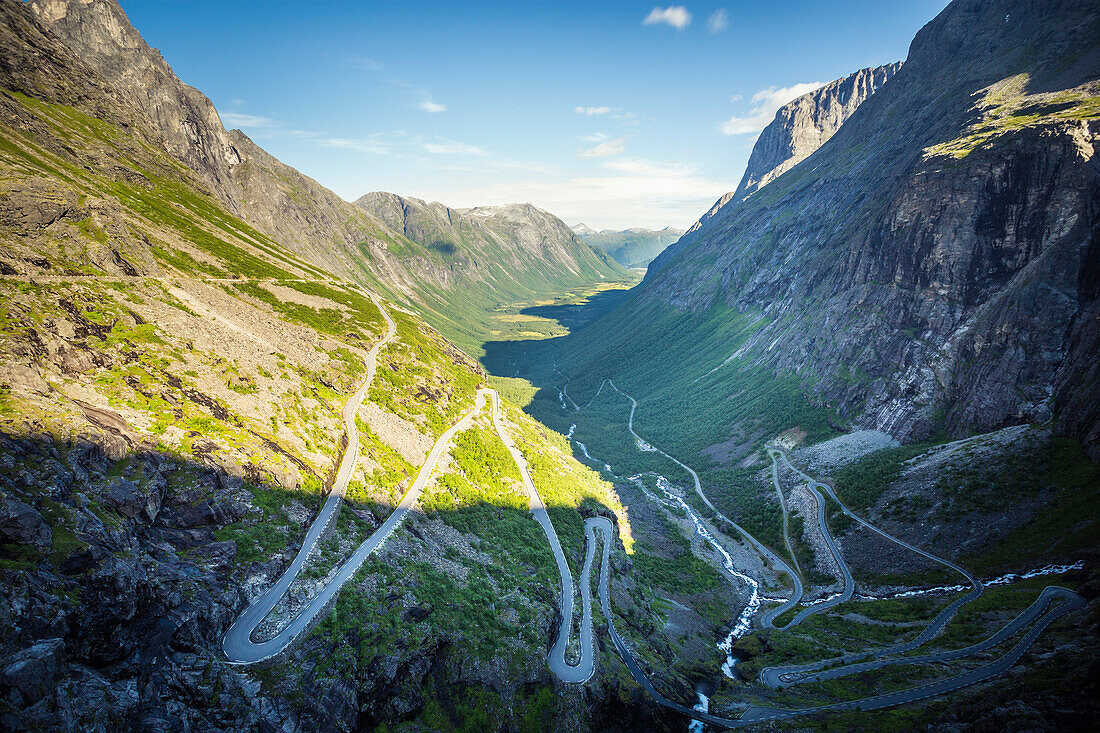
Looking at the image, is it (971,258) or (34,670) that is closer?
(34,670)

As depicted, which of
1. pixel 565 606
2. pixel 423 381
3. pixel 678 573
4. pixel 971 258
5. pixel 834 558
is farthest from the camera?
pixel 971 258

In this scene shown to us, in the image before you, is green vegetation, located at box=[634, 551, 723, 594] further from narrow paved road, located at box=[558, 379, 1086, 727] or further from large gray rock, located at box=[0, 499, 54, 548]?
large gray rock, located at box=[0, 499, 54, 548]

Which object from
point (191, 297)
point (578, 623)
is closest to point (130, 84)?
point (191, 297)

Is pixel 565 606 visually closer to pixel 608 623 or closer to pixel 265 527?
pixel 608 623

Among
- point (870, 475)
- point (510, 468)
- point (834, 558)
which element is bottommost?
point (834, 558)

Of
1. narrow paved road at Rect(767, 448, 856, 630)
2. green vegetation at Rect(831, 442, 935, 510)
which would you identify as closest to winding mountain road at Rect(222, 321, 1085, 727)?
narrow paved road at Rect(767, 448, 856, 630)

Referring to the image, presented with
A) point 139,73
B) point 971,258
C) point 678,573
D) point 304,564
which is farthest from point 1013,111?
point 139,73

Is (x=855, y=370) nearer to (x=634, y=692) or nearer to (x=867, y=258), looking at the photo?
(x=867, y=258)
